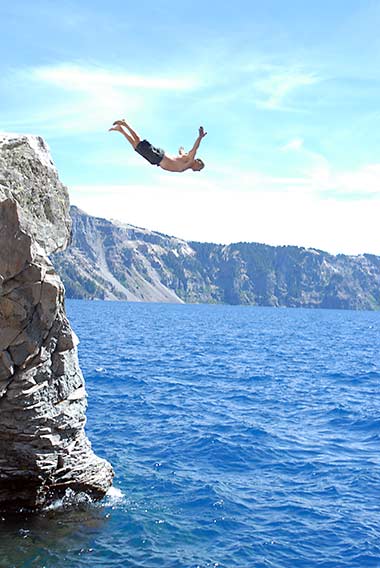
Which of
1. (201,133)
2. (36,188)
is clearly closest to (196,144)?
(201,133)

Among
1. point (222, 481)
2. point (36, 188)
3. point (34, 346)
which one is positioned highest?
point (36, 188)

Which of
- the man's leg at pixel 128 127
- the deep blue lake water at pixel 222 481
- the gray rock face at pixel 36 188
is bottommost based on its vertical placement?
the deep blue lake water at pixel 222 481

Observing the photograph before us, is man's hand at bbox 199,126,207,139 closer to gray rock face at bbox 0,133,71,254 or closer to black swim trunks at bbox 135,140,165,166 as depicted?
black swim trunks at bbox 135,140,165,166

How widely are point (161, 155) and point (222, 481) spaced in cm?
1446

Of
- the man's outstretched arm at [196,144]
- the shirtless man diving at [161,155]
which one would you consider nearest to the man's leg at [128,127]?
the shirtless man diving at [161,155]

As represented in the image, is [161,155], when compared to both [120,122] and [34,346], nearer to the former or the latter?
[120,122]

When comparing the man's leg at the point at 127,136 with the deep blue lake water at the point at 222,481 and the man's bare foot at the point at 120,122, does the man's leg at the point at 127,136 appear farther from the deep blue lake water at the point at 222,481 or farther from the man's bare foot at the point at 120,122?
the deep blue lake water at the point at 222,481

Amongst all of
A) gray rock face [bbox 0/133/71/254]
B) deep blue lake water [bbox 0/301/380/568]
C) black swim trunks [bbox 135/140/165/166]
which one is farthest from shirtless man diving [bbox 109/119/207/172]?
deep blue lake water [bbox 0/301/380/568]

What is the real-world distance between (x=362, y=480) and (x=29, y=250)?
1651 cm

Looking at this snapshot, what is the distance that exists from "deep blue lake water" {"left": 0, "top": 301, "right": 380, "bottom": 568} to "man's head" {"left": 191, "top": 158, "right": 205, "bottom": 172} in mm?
11197

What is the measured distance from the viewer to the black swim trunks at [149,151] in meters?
13.7

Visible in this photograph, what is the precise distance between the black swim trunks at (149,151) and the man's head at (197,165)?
84 centimetres

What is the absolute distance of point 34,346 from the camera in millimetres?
16359

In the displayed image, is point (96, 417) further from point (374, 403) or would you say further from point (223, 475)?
point (374, 403)
